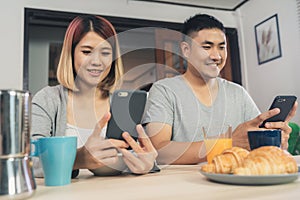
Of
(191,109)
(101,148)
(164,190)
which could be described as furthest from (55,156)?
(191,109)

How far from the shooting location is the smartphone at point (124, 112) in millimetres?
690

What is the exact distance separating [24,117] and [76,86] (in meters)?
0.59

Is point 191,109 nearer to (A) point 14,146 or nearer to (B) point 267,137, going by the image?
(B) point 267,137

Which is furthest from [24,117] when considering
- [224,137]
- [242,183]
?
[224,137]

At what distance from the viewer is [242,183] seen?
51cm

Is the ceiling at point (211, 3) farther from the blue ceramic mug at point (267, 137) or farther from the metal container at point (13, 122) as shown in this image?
the metal container at point (13, 122)

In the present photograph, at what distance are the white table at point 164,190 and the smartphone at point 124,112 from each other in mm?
124

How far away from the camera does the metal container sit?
44cm

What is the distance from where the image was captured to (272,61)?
8.23ft

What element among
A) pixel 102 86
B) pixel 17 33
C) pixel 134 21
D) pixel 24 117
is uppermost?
pixel 134 21

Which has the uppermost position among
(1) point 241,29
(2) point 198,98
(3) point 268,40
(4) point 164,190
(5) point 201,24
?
(1) point 241,29

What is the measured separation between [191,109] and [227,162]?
0.77 m

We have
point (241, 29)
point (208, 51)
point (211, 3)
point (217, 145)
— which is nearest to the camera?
point (217, 145)

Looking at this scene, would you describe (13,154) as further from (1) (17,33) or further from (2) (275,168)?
(1) (17,33)
